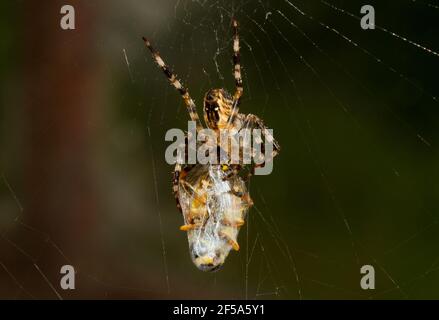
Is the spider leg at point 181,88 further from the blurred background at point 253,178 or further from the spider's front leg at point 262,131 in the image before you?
the blurred background at point 253,178

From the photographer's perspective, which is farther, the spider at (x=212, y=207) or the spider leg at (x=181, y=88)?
the spider leg at (x=181, y=88)

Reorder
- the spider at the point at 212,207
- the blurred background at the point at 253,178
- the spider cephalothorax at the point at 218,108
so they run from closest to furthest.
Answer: the spider at the point at 212,207 < the spider cephalothorax at the point at 218,108 < the blurred background at the point at 253,178

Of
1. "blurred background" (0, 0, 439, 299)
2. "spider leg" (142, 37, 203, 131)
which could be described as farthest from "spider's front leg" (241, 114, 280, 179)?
"blurred background" (0, 0, 439, 299)

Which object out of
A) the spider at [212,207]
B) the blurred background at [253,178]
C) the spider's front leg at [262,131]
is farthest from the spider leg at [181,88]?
the blurred background at [253,178]

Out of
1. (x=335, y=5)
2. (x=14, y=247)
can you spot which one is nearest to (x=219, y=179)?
(x=335, y=5)

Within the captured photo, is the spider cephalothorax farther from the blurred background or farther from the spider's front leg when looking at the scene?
the blurred background

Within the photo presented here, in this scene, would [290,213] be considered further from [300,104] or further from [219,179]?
[219,179]
